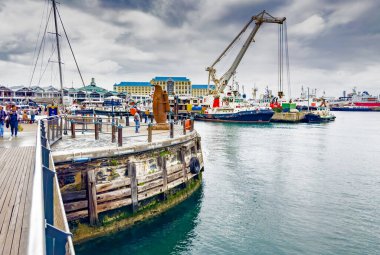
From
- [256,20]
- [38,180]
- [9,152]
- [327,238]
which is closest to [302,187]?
[327,238]

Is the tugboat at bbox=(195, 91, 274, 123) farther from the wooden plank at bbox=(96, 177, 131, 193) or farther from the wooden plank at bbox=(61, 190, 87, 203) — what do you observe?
the wooden plank at bbox=(61, 190, 87, 203)

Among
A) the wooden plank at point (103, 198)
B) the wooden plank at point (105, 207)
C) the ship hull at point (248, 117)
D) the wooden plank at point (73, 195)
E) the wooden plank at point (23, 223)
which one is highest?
the ship hull at point (248, 117)

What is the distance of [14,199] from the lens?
242 inches

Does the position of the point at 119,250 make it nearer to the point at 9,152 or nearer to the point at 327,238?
the point at 9,152

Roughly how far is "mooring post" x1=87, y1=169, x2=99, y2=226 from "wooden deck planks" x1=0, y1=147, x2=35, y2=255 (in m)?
A: 1.87

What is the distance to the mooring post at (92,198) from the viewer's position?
9844mm

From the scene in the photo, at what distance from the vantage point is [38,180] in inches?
114

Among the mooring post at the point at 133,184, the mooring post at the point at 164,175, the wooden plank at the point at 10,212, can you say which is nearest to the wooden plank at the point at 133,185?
the mooring post at the point at 133,184

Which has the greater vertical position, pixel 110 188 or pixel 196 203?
pixel 110 188

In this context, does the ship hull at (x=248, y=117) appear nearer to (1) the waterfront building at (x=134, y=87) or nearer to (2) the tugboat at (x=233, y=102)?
(2) the tugboat at (x=233, y=102)

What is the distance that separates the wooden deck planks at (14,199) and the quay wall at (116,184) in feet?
4.22

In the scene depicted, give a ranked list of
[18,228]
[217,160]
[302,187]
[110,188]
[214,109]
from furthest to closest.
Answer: [214,109] < [217,160] < [302,187] < [110,188] < [18,228]

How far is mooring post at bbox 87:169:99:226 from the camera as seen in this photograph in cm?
984

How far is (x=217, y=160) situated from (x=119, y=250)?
1633 centimetres
